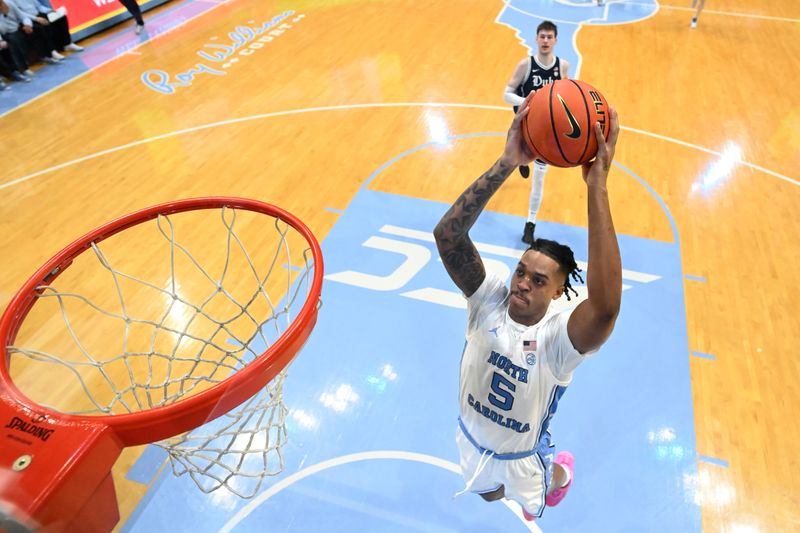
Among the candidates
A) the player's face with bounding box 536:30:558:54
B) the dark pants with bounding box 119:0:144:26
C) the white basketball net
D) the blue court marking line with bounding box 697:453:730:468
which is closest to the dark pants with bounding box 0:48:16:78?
the dark pants with bounding box 119:0:144:26

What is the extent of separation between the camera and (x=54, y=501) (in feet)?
4.94

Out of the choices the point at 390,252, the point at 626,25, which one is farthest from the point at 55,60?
the point at 626,25

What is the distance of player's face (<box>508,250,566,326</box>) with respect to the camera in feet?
7.32

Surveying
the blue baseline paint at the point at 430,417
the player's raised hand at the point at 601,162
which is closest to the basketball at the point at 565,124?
the player's raised hand at the point at 601,162

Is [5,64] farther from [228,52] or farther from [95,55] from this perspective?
[228,52]

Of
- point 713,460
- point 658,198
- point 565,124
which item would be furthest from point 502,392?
point 658,198

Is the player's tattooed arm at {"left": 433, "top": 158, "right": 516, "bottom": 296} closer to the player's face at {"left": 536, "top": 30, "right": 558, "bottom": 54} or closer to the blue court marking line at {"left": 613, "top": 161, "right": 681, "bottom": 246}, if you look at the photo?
the player's face at {"left": 536, "top": 30, "right": 558, "bottom": 54}

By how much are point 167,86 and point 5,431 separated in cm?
815

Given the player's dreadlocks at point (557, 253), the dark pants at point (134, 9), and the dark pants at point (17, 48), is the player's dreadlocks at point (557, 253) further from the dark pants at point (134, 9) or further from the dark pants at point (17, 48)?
the dark pants at point (134, 9)

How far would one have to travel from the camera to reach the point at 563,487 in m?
3.12

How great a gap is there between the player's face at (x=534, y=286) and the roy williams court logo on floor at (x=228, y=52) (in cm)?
792

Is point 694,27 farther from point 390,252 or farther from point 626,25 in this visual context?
point 390,252

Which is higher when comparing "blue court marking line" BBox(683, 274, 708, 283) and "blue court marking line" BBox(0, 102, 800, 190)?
"blue court marking line" BBox(0, 102, 800, 190)

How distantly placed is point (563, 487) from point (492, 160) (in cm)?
433
